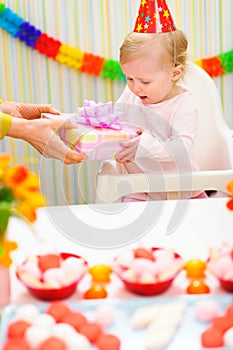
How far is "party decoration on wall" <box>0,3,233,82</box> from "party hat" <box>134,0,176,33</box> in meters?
0.79

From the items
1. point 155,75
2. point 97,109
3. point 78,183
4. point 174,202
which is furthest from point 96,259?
point 78,183

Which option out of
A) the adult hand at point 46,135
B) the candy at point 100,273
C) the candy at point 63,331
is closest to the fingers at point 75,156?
the adult hand at point 46,135

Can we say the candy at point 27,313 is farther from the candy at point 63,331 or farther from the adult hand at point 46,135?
the adult hand at point 46,135

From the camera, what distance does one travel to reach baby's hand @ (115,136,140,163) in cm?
152

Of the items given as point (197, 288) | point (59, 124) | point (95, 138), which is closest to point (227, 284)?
point (197, 288)

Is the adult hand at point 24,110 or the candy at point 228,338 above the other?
the adult hand at point 24,110

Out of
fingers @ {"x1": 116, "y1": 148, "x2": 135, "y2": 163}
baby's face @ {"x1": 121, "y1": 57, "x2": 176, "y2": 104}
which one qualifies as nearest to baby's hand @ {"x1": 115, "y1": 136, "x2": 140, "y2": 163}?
fingers @ {"x1": 116, "y1": 148, "x2": 135, "y2": 163}

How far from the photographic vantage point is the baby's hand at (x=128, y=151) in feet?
4.98

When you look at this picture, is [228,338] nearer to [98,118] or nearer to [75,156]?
[75,156]

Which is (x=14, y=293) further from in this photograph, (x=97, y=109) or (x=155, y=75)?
(x=155, y=75)

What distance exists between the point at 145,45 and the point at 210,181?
0.45 meters

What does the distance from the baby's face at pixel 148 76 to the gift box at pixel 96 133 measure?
195 mm

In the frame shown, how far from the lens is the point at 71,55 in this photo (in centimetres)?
250

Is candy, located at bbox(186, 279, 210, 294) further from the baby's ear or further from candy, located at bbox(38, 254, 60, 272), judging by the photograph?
the baby's ear
